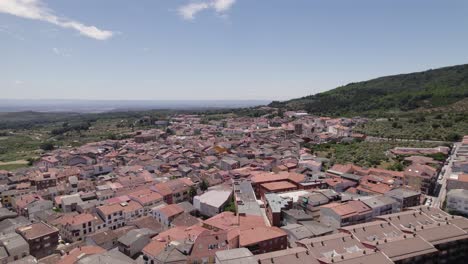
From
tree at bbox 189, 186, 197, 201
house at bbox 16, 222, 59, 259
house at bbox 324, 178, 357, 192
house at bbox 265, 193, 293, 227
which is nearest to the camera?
house at bbox 16, 222, 59, 259

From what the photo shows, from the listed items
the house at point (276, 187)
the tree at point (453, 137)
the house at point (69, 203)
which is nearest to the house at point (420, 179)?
the house at point (276, 187)

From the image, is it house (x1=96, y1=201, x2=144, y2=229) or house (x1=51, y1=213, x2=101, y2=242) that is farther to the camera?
house (x1=96, y1=201, x2=144, y2=229)

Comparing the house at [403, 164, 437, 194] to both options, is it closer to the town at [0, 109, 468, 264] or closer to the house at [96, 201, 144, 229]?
the town at [0, 109, 468, 264]

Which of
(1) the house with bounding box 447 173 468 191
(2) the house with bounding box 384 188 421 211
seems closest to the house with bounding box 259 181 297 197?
(2) the house with bounding box 384 188 421 211

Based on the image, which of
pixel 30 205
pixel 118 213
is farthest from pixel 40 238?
pixel 30 205

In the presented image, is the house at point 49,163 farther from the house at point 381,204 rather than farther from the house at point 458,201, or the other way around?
the house at point 458,201

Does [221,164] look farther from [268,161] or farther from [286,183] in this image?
[286,183]
